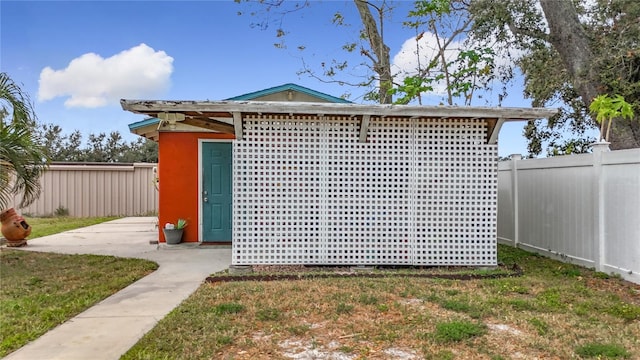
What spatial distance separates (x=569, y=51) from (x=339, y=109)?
677 centimetres

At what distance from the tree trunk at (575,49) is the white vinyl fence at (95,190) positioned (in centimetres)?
1331

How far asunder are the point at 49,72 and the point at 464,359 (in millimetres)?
16885

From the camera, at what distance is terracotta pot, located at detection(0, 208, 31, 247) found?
8.89m

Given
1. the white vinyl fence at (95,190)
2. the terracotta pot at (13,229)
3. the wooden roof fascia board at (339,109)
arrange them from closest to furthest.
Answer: the wooden roof fascia board at (339,109) → the terracotta pot at (13,229) → the white vinyl fence at (95,190)

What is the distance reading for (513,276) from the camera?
6031mm

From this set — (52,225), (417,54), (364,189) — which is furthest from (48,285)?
(417,54)

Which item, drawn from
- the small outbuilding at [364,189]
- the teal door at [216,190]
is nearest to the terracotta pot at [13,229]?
the teal door at [216,190]

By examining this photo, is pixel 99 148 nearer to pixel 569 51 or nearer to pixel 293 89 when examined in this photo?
pixel 293 89

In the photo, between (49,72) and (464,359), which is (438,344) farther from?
(49,72)

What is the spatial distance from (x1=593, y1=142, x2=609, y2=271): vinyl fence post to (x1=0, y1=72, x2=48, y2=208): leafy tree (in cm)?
841

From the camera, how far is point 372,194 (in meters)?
6.44

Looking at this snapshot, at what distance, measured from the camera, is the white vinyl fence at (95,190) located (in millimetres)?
16125

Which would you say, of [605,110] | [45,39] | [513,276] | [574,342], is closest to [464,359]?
[574,342]

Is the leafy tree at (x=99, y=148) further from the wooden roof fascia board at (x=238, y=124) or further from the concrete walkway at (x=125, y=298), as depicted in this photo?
the wooden roof fascia board at (x=238, y=124)
